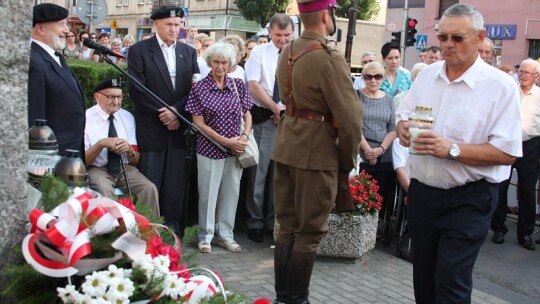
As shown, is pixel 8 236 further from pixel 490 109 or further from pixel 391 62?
pixel 391 62

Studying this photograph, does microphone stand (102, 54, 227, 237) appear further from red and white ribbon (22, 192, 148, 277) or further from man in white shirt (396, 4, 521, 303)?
red and white ribbon (22, 192, 148, 277)

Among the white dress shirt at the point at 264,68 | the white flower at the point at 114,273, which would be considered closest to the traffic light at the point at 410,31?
the white dress shirt at the point at 264,68

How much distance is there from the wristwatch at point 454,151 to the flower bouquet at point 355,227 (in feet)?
9.08

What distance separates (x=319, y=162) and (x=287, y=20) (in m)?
3.02

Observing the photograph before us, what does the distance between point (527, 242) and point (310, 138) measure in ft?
15.1

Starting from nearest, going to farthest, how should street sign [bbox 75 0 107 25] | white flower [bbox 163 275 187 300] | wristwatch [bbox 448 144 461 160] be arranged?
white flower [bbox 163 275 187 300] < wristwatch [bbox 448 144 461 160] < street sign [bbox 75 0 107 25]

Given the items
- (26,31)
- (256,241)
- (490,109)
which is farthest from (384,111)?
(26,31)

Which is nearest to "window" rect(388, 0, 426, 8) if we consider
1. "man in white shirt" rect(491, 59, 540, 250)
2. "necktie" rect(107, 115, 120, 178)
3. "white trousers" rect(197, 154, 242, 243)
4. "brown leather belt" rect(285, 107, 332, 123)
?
"man in white shirt" rect(491, 59, 540, 250)

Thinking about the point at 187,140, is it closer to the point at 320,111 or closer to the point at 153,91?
the point at 153,91

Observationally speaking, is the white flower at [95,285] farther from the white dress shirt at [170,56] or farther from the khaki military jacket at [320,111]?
the white dress shirt at [170,56]

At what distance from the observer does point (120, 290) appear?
202 cm

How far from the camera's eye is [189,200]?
25.7ft

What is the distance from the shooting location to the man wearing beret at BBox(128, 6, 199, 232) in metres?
6.74

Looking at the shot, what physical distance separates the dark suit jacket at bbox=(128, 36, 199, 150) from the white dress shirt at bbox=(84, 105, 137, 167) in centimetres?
17
